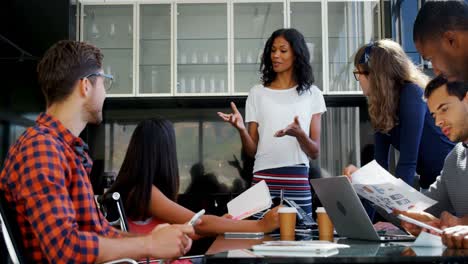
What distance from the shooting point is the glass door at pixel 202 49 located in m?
4.82

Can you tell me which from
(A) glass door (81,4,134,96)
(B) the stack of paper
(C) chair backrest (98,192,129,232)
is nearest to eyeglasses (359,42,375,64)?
(C) chair backrest (98,192,129,232)

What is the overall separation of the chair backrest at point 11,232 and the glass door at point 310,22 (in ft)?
12.6

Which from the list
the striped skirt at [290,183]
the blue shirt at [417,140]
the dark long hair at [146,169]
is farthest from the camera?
the striped skirt at [290,183]

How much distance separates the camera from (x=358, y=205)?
1.49 m

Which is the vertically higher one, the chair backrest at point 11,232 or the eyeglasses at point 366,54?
the eyeglasses at point 366,54

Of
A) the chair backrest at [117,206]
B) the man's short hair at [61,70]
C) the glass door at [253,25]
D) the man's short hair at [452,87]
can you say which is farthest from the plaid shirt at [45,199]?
the glass door at [253,25]

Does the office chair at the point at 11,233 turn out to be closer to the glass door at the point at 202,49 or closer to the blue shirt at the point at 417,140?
the blue shirt at the point at 417,140

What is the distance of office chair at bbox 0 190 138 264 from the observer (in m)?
1.18

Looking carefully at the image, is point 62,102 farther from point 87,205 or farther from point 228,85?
point 228,85

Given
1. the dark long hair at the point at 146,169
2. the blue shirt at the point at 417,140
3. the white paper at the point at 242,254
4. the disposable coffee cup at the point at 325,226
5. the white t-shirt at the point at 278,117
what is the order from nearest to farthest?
the white paper at the point at 242,254 → the disposable coffee cup at the point at 325,226 → the dark long hair at the point at 146,169 → the blue shirt at the point at 417,140 → the white t-shirt at the point at 278,117

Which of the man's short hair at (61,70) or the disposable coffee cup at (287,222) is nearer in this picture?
the man's short hair at (61,70)

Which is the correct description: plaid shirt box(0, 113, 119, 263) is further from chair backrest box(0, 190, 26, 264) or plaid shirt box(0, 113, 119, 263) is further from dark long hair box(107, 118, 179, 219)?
dark long hair box(107, 118, 179, 219)

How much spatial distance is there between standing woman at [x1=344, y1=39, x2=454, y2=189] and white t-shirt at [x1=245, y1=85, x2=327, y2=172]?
0.39 m

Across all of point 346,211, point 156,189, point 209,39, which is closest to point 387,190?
point 346,211
